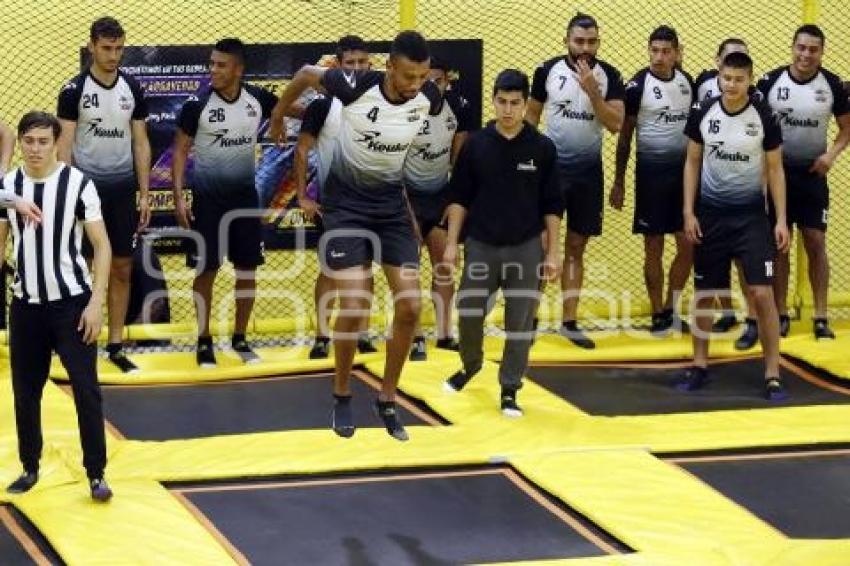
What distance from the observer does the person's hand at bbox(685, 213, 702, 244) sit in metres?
10.5

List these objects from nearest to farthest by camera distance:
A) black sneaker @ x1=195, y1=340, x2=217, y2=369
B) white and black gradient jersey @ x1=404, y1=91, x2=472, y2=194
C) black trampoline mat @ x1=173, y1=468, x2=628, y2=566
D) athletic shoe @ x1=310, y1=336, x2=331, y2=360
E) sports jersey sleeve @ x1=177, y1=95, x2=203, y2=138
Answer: black trampoline mat @ x1=173, y1=468, x2=628, y2=566, sports jersey sleeve @ x1=177, y1=95, x2=203, y2=138, white and black gradient jersey @ x1=404, y1=91, x2=472, y2=194, black sneaker @ x1=195, y1=340, x2=217, y2=369, athletic shoe @ x1=310, y1=336, x2=331, y2=360

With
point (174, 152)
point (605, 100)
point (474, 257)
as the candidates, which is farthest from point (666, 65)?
point (174, 152)

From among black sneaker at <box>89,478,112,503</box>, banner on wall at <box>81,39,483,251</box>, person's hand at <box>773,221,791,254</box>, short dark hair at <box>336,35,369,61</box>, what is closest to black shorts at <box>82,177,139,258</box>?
banner on wall at <box>81,39,483,251</box>

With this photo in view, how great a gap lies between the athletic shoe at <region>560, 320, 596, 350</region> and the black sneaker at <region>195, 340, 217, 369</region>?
2.27 m

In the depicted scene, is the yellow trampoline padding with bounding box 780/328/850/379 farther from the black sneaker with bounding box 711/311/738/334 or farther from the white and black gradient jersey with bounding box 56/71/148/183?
the white and black gradient jersey with bounding box 56/71/148/183

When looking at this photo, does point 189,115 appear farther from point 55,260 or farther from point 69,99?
point 55,260

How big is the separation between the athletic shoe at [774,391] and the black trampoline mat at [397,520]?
7.10ft

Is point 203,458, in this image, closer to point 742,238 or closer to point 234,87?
point 234,87

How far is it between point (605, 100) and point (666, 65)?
0.49m

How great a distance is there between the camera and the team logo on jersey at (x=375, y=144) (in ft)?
28.0

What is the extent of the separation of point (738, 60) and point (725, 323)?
8.10ft

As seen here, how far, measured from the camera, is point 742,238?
10.4m

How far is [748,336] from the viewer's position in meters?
11.6

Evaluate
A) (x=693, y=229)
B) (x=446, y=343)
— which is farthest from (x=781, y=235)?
(x=446, y=343)
